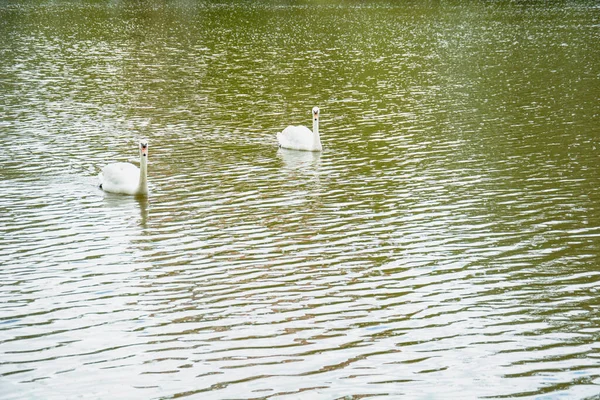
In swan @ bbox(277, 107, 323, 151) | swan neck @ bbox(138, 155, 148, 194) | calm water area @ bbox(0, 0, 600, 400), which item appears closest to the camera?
calm water area @ bbox(0, 0, 600, 400)

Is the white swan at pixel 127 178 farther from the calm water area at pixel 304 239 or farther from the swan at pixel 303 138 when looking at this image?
the swan at pixel 303 138

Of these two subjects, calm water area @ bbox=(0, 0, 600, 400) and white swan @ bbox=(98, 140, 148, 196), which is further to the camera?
white swan @ bbox=(98, 140, 148, 196)

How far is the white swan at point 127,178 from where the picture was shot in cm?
2183

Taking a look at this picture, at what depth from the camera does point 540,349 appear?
12.6m

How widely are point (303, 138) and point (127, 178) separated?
7.25 meters

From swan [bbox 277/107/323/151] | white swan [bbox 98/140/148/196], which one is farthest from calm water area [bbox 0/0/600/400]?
swan [bbox 277/107/323/151]

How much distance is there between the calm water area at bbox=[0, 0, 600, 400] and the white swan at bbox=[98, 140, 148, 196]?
10.0 inches

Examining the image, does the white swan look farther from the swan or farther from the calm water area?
the swan

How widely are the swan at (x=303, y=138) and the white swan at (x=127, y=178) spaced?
6.37 metres

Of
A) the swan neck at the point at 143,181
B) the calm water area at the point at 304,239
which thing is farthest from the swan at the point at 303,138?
the swan neck at the point at 143,181

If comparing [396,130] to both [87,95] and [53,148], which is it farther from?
[87,95]

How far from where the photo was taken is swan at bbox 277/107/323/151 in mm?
27906

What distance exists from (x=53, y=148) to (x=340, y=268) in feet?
47.5

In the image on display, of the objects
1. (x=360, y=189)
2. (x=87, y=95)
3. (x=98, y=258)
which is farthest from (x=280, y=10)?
(x=98, y=258)
